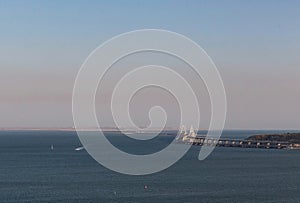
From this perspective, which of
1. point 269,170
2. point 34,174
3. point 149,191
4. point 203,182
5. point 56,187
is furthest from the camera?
point 269,170

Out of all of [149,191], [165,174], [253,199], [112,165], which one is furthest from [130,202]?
[112,165]

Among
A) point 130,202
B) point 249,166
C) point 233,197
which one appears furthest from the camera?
point 249,166

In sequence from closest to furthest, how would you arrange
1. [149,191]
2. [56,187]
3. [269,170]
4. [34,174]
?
[149,191], [56,187], [34,174], [269,170]

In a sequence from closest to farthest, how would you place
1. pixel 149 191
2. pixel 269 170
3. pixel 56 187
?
pixel 149 191, pixel 56 187, pixel 269 170

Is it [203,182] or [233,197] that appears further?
[203,182]

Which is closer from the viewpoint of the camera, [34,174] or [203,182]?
[203,182]

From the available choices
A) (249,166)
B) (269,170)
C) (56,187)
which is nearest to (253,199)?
(56,187)

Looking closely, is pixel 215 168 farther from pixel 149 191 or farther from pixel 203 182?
pixel 149 191

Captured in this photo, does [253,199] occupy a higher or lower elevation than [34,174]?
lower

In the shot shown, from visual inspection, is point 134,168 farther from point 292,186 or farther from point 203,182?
point 292,186
